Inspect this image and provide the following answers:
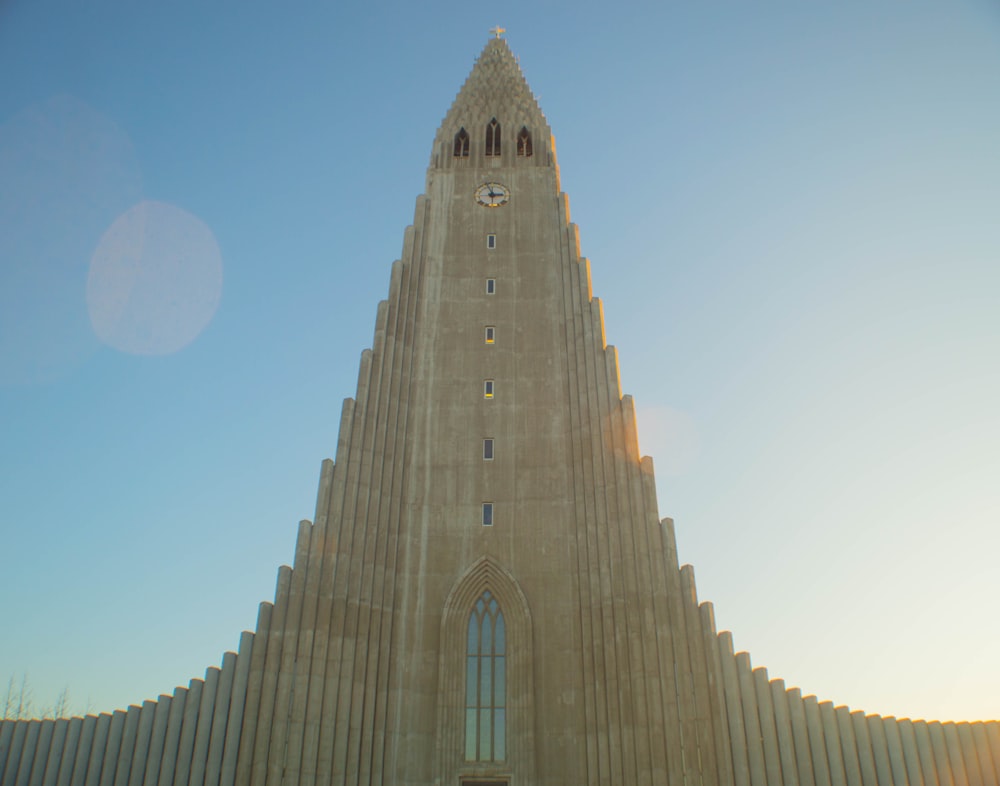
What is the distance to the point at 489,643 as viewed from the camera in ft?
96.4

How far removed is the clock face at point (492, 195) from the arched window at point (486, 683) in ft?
66.0

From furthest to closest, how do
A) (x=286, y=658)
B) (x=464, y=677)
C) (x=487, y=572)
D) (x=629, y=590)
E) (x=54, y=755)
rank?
(x=487, y=572)
(x=629, y=590)
(x=464, y=677)
(x=286, y=658)
(x=54, y=755)

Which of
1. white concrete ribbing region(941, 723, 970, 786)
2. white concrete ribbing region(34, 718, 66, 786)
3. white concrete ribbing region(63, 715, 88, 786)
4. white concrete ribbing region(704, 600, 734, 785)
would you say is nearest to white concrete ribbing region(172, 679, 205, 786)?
white concrete ribbing region(63, 715, 88, 786)

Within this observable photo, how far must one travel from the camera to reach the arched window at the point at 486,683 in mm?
27516

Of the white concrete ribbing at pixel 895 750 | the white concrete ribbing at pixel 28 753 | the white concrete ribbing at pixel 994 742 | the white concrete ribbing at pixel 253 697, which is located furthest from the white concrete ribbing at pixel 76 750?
the white concrete ribbing at pixel 994 742

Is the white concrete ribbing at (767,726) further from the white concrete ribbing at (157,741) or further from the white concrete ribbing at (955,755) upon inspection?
the white concrete ribbing at (157,741)

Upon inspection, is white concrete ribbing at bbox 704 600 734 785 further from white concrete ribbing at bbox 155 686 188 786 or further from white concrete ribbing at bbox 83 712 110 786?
white concrete ribbing at bbox 83 712 110 786

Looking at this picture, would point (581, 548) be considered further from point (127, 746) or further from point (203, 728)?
point (127, 746)

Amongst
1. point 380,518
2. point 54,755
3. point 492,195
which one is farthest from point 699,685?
point 492,195

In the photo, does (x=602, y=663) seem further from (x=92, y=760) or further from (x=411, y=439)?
(x=92, y=760)

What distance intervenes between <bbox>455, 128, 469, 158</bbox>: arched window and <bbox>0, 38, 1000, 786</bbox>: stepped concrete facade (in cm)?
1212

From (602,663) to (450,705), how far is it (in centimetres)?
548

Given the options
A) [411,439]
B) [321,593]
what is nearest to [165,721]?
[321,593]

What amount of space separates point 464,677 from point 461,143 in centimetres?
2834
